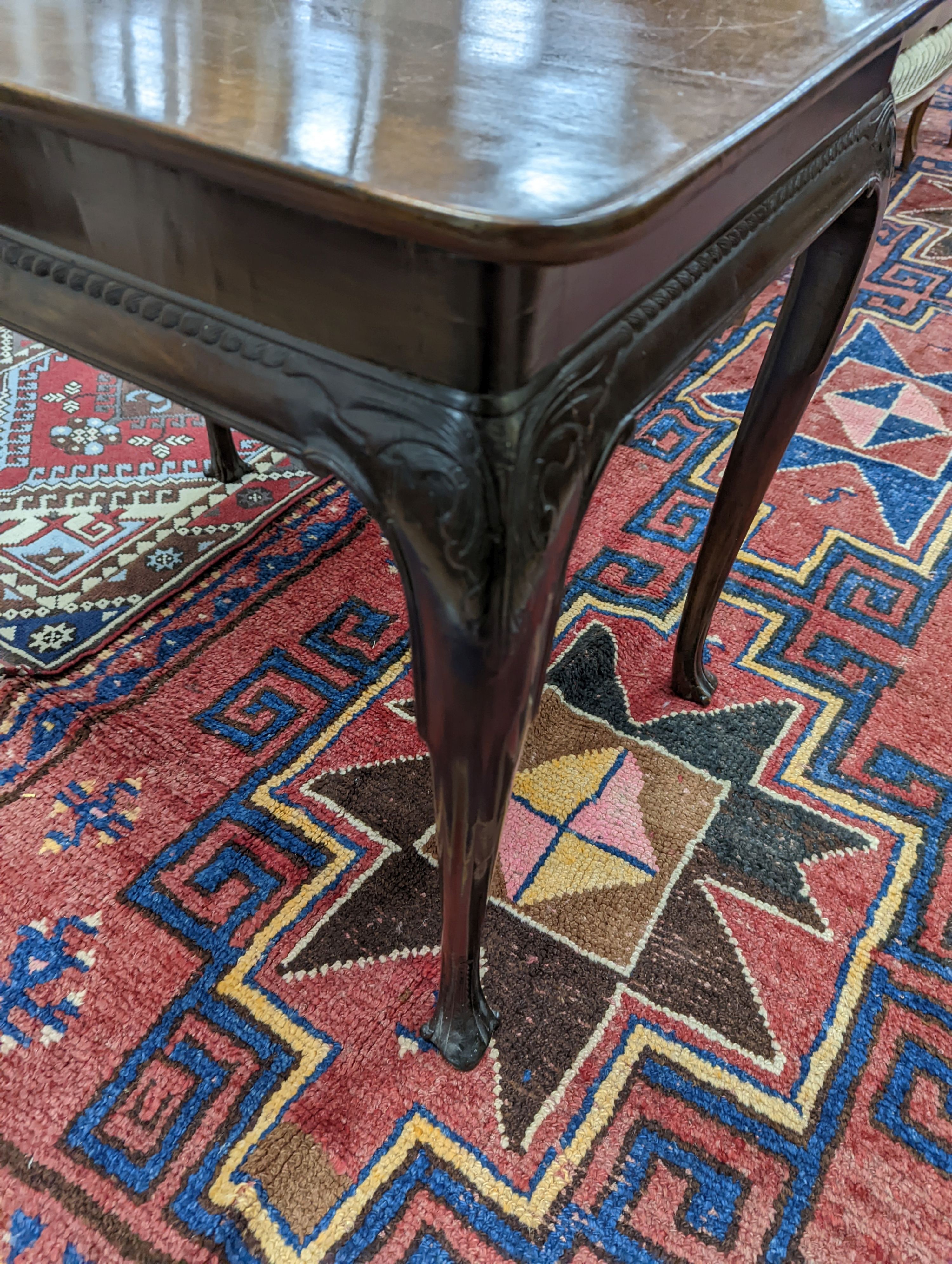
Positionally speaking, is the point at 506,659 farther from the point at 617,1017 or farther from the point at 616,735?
the point at 616,735

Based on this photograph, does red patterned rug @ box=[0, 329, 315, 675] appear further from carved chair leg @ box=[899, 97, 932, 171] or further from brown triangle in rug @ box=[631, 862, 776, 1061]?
carved chair leg @ box=[899, 97, 932, 171]

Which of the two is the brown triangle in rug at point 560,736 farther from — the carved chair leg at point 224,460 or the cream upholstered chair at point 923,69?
the cream upholstered chair at point 923,69

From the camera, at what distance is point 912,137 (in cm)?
197

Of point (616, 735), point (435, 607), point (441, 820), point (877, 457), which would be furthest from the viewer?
point (877, 457)

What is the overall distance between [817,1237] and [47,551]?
0.98m

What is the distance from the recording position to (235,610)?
0.94m

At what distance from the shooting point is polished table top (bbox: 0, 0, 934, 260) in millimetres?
269

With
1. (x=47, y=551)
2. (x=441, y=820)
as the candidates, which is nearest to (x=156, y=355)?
(x=441, y=820)

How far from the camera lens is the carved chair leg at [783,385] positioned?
62cm

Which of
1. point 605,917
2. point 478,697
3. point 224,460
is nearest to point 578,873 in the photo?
point 605,917

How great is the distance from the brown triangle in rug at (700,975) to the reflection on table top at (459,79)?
565mm

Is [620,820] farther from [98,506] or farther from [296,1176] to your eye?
[98,506]

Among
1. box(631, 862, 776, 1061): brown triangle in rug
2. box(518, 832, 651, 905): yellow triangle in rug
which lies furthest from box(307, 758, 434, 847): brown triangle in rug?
box(631, 862, 776, 1061): brown triangle in rug

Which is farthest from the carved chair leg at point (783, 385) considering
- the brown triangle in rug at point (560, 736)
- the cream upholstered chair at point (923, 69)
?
the cream upholstered chair at point (923, 69)
